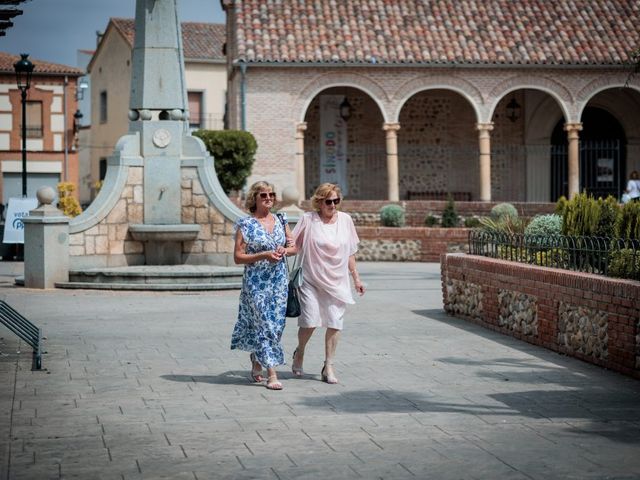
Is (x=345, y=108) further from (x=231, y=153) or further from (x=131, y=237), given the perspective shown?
(x=131, y=237)

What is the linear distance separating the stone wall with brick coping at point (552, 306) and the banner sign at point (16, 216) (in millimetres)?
12367

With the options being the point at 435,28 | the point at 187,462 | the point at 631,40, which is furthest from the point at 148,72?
the point at 631,40

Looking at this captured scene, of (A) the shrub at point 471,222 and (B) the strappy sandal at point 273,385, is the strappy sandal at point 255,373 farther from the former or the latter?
(A) the shrub at point 471,222

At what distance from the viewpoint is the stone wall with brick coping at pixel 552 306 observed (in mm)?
9748

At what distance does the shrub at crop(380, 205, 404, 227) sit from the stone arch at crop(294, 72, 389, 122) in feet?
19.4

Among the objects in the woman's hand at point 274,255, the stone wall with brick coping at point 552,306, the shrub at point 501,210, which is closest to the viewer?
the woman's hand at point 274,255

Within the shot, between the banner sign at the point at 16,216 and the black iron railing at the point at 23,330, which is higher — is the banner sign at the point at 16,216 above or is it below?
above

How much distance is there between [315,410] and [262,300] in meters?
1.36

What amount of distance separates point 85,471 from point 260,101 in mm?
27304

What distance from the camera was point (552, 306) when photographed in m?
11.3

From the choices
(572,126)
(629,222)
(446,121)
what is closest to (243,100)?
(446,121)

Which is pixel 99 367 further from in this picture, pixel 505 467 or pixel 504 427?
pixel 505 467

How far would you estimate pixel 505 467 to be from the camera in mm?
6324

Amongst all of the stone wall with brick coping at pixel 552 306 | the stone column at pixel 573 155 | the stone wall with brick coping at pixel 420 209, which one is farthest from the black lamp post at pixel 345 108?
the stone wall with brick coping at pixel 552 306
